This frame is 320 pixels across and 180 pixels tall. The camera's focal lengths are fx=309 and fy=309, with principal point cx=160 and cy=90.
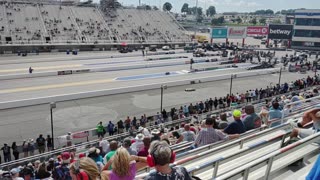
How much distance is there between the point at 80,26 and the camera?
204 ft

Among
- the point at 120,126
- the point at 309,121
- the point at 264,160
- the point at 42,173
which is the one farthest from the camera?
the point at 120,126

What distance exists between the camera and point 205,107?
2072 cm

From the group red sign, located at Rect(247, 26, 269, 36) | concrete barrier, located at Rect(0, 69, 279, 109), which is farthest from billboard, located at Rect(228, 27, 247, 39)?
concrete barrier, located at Rect(0, 69, 279, 109)

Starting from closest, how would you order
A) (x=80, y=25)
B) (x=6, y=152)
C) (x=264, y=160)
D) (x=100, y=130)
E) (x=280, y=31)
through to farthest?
1. (x=264, y=160)
2. (x=6, y=152)
3. (x=100, y=130)
4. (x=80, y=25)
5. (x=280, y=31)

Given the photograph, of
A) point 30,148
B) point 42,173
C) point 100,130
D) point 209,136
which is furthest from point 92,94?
point 209,136

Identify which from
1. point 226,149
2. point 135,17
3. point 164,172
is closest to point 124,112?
point 226,149

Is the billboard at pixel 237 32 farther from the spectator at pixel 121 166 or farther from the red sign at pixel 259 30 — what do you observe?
the spectator at pixel 121 166

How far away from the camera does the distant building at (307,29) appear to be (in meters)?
67.8

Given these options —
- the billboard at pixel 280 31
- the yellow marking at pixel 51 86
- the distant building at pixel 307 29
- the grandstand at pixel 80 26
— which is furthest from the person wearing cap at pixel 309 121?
the distant building at pixel 307 29

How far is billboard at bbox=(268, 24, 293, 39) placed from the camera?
67.9 meters

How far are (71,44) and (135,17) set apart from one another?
80.9ft

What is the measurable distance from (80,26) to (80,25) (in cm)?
51

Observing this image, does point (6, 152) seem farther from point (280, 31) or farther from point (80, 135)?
point (280, 31)

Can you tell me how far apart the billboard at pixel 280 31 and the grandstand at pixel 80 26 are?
18669 millimetres
